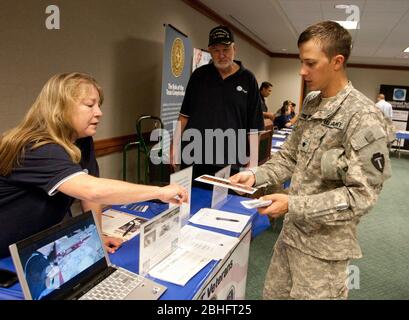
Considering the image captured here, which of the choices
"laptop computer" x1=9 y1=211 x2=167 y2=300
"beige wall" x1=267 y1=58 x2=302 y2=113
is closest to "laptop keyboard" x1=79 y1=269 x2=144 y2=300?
"laptop computer" x1=9 y1=211 x2=167 y2=300

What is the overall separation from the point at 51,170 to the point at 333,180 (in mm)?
1000

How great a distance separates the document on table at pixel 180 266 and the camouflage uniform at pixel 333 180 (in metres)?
0.39

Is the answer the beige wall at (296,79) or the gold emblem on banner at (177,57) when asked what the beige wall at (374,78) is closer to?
the beige wall at (296,79)

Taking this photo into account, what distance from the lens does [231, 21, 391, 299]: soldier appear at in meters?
1.22

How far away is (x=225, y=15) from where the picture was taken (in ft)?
18.2

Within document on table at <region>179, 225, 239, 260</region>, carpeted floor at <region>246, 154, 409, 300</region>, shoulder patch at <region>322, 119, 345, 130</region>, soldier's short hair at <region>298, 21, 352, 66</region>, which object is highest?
soldier's short hair at <region>298, 21, 352, 66</region>

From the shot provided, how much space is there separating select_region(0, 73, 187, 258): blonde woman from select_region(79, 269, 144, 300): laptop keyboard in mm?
233

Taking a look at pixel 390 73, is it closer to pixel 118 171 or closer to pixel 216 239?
pixel 118 171

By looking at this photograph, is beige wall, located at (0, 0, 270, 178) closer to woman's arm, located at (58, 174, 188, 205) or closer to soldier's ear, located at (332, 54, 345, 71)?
woman's arm, located at (58, 174, 188, 205)

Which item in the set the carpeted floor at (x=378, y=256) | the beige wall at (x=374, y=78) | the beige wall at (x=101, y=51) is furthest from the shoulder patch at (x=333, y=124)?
the beige wall at (x=374, y=78)

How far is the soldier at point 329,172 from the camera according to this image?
122cm

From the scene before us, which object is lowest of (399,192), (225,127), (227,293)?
(399,192)
